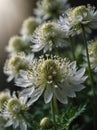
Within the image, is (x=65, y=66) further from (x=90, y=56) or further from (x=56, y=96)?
(x=90, y=56)

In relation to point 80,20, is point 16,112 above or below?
below

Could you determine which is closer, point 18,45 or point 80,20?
point 80,20

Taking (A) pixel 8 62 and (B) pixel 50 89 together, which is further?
(A) pixel 8 62

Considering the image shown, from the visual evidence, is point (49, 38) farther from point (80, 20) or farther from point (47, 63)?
point (47, 63)

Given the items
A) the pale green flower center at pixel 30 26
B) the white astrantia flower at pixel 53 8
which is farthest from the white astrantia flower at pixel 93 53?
the pale green flower center at pixel 30 26

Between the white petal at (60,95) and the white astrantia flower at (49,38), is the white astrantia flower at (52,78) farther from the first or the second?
the white astrantia flower at (49,38)

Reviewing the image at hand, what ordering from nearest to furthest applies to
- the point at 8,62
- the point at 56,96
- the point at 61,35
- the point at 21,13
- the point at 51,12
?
the point at 56,96, the point at 61,35, the point at 8,62, the point at 51,12, the point at 21,13

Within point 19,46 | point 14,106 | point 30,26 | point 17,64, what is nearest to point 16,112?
point 14,106

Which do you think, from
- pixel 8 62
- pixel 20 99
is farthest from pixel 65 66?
pixel 8 62
